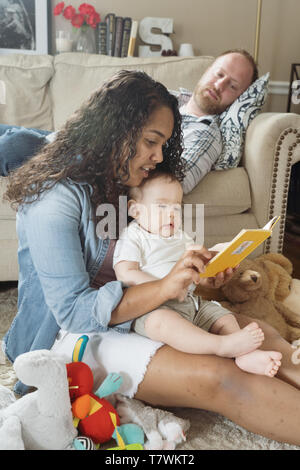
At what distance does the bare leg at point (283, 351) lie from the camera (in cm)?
109

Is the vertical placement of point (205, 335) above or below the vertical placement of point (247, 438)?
→ above

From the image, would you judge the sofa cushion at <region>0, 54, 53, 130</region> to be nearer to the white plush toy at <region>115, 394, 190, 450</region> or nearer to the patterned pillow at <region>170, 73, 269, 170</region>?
the patterned pillow at <region>170, 73, 269, 170</region>

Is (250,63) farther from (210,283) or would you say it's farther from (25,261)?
(25,261)

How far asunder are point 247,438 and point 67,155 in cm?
77

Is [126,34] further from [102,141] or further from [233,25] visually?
[102,141]

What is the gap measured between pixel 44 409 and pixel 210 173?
1340 millimetres

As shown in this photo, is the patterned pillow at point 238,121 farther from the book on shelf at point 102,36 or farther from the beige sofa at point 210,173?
the book on shelf at point 102,36

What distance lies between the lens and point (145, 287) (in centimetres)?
101

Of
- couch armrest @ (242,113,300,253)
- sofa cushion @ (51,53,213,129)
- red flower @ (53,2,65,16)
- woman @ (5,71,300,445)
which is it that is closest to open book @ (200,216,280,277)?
woman @ (5,71,300,445)

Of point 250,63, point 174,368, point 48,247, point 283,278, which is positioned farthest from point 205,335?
point 250,63

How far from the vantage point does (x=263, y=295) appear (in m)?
1.64

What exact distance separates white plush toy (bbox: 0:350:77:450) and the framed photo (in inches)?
105

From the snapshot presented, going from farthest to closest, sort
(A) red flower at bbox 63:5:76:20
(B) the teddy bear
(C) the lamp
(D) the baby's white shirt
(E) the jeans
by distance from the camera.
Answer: (C) the lamp < (A) red flower at bbox 63:5:76:20 < (E) the jeans < (B) the teddy bear < (D) the baby's white shirt

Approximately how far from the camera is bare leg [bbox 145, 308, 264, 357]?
0.98 m
